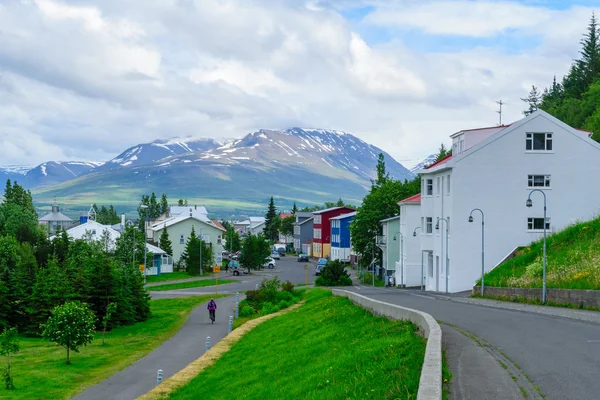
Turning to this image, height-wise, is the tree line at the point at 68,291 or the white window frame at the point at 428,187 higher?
the white window frame at the point at 428,187

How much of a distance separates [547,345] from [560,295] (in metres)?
16.5

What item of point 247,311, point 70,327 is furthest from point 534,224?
point 70,327

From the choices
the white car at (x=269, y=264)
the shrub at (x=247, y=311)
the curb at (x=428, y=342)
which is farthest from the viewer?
the white car at (x=269, y=264)

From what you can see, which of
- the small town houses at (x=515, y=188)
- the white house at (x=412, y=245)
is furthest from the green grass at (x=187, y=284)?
the small town houses at (x=515, y=188)

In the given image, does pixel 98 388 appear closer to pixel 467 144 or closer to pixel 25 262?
pixel 25 262

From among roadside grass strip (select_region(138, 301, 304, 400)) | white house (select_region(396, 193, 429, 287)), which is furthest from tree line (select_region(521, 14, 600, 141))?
roadside grass strip (select_region(138, 301, 304, 400))

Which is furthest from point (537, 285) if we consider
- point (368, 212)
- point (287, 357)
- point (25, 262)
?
point (368, 212)

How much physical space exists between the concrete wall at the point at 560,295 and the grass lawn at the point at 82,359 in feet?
65.2

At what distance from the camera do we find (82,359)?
4128 centimetres

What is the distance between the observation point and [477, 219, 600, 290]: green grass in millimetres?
35625

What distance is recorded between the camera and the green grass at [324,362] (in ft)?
47.5

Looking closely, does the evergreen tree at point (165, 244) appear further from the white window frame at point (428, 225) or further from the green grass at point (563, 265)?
the green grass at point (563, 265)

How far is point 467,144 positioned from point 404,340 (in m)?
47.5

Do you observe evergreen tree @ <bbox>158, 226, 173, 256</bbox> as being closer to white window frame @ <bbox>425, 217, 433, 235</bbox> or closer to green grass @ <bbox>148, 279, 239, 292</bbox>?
green grass @ <bbox>148, 279, 239, 292</bbox>
